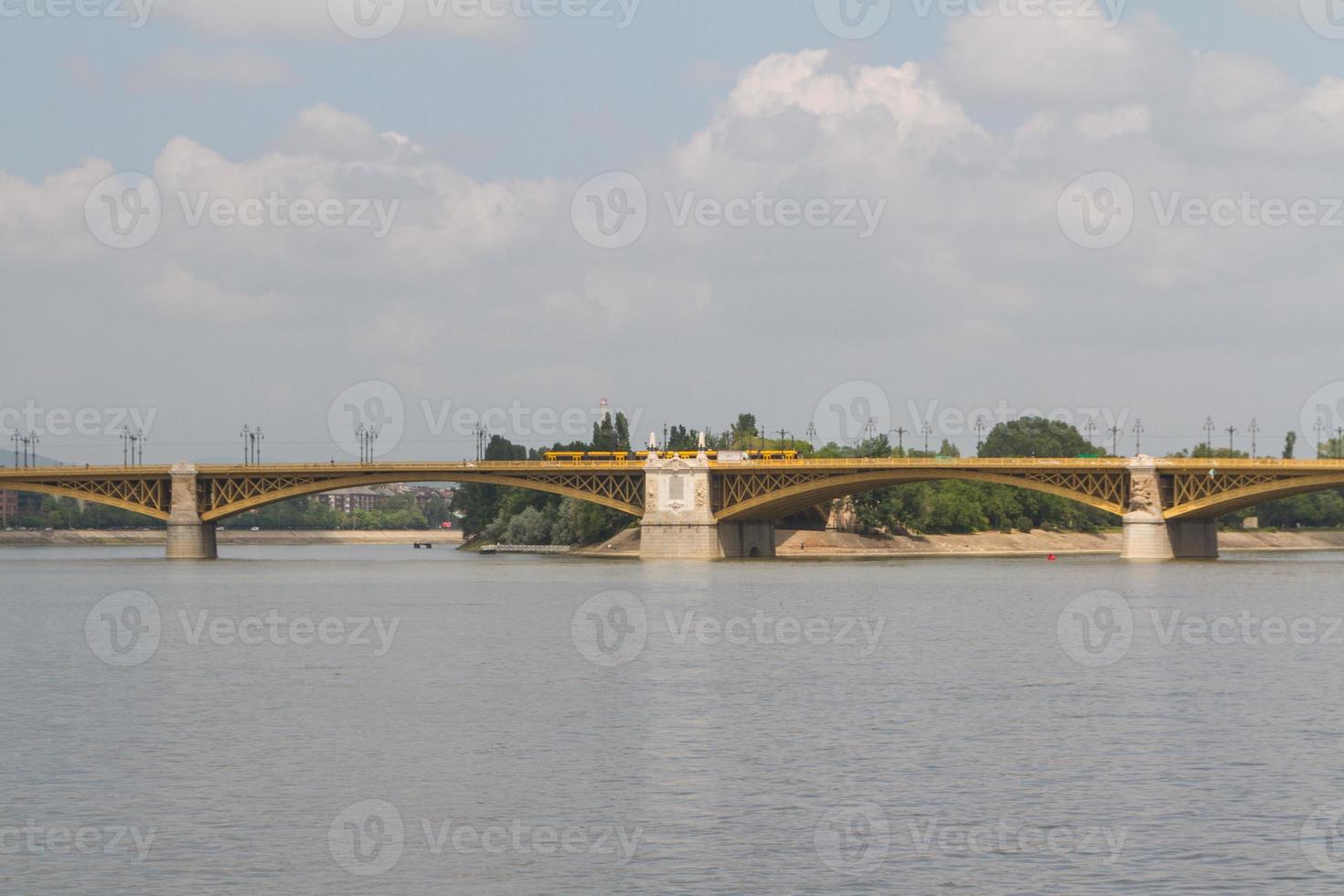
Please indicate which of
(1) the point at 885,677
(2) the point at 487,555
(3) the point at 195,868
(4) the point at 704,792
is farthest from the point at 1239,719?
(2) the point at 487,555

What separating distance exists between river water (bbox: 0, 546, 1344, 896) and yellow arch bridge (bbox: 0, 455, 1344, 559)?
155ft

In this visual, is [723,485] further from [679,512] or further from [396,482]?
[396,482]

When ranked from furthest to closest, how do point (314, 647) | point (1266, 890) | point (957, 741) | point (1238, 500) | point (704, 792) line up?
point (1238, 500) → point (314, 647) → point (957, 741) → point (704, 792) → point (1266, 890)

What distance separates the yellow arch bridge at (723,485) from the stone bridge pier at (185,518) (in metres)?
0.10

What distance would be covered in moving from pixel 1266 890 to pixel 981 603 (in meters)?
57.6

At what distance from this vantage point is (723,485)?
444ft

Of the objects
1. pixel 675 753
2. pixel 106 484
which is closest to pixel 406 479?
pixel 106 484

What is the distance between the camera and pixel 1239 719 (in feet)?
130

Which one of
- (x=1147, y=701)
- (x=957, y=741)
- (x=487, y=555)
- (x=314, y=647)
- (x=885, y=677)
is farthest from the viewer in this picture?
(x=487, y=555)

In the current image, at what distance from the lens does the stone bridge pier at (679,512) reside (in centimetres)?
13288

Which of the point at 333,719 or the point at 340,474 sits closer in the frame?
the point at 333,719

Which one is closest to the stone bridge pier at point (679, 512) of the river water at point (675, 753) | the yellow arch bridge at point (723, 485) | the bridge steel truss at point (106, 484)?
the yellow arch bridge at point (723, 485)

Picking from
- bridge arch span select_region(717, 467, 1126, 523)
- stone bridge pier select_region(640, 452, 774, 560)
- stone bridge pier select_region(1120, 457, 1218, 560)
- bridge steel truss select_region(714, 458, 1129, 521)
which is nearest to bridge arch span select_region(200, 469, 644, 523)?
stone bridge pier select_region(640, 452, 774, 560)

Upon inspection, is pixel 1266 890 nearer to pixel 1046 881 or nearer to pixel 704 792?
pixel 1046 881
